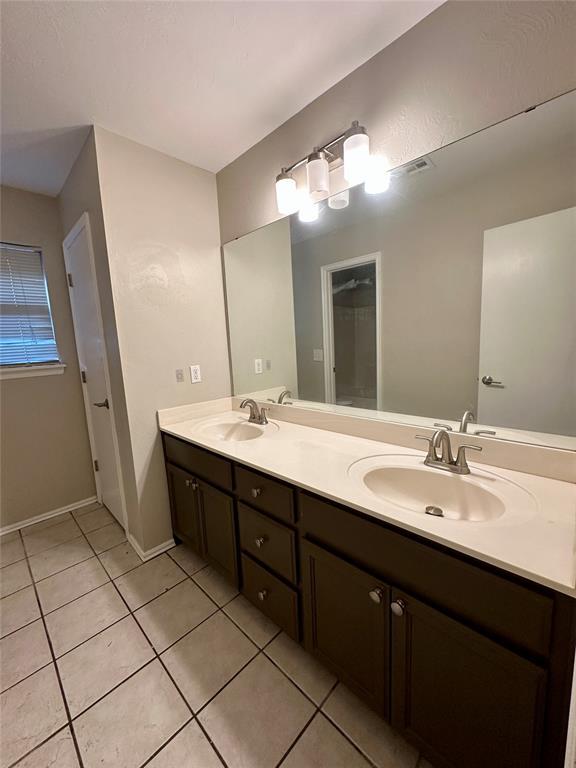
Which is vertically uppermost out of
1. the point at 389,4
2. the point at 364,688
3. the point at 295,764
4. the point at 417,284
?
the point at 389,4

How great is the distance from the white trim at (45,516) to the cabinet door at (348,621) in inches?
87.9

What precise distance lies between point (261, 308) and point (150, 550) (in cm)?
169

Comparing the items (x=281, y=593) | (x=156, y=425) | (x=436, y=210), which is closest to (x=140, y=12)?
(x=436, y=210)

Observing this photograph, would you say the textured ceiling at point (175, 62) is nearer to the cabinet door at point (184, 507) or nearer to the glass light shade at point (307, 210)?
the glass light shade at point (307, 210)

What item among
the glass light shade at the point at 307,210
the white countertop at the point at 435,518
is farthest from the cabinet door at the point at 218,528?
the glass light shade at the point at 307,210

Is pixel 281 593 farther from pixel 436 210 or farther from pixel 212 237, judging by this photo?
pixel 212 237

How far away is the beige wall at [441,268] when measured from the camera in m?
1.03

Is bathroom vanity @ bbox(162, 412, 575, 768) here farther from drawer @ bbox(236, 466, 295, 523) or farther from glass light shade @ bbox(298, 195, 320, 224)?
glass light shade @ bbox(298, 195, 320, 224)

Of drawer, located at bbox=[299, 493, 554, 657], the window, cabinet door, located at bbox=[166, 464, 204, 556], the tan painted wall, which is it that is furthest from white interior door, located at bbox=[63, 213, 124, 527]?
drawer, located at bbox=[299, 493, 554, 657]

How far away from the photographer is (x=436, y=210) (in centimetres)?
123

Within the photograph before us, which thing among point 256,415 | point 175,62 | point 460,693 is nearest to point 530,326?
point 460,693

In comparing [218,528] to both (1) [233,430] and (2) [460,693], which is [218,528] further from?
(2) [460,693]

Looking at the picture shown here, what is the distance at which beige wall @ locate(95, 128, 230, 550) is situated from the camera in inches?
64.9

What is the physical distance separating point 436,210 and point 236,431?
1.51 m
